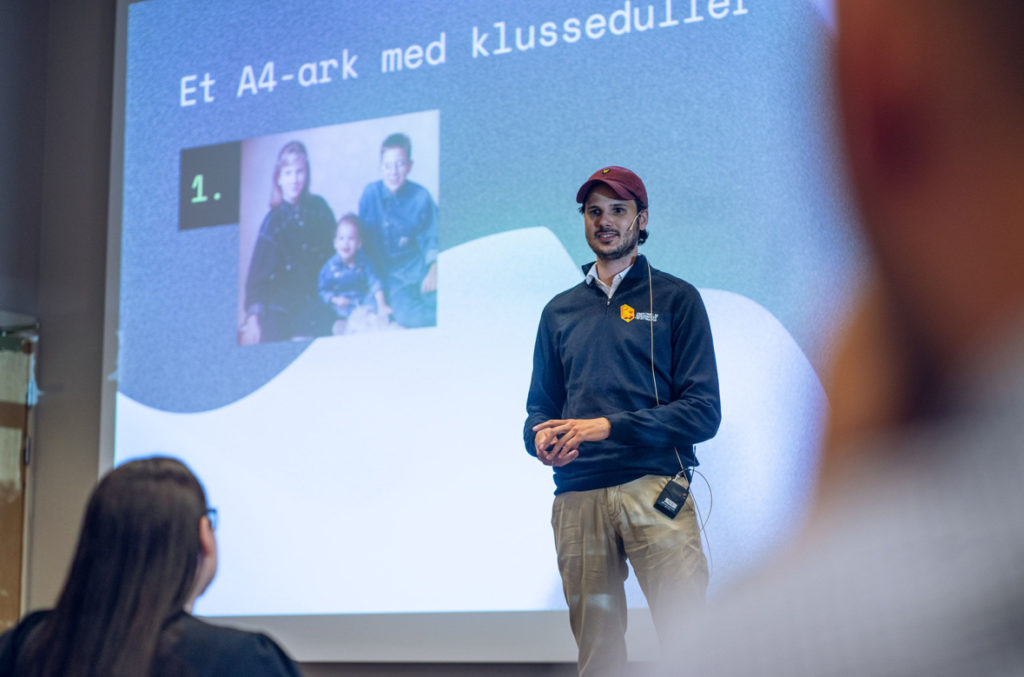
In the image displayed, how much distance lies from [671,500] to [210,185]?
2.18 m

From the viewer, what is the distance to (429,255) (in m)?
3.37

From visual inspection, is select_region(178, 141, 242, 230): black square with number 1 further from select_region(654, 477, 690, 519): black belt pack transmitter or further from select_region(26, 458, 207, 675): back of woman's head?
select_region(26, 458, 207, 675): back of woman's head

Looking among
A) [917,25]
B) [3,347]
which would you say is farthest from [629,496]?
[3,347]

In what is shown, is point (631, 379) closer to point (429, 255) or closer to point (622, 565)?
point (622, 565)

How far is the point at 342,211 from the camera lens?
352cm

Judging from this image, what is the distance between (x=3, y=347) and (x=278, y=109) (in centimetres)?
143

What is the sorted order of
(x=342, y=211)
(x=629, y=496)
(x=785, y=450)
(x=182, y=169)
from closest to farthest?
(x=629, y=496) < (x=785, y=450) < (x=342, y=211) < (x=182, y=169)

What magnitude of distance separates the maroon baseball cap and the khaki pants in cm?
68

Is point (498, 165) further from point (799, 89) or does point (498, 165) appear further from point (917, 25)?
point (917, 25)

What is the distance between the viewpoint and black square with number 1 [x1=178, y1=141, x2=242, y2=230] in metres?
3.73

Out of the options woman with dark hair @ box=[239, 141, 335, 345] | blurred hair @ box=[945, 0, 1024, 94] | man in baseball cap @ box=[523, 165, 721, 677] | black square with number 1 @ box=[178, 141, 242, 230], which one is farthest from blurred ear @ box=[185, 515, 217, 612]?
black square with number 1 @ box=[178, 141, 242, 230]

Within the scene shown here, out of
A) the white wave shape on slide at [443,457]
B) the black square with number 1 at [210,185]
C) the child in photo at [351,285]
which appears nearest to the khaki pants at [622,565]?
the white wave shape on slide at [443,457]

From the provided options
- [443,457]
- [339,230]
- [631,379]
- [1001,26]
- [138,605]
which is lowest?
[138,605]

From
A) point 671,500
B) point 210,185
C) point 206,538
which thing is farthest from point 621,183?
point 210,185
